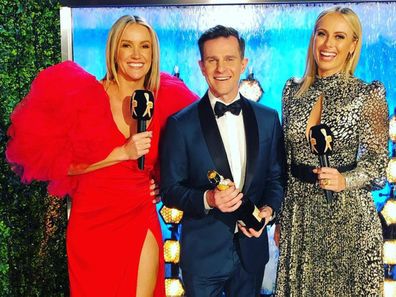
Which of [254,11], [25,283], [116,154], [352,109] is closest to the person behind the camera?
[352,109]

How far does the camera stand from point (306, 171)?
2.45 metres

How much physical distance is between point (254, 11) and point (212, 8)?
0.26m

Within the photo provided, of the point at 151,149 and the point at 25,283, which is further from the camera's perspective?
the point at 25,283

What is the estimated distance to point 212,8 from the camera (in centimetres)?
321

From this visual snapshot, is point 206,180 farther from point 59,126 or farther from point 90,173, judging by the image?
point 59,126

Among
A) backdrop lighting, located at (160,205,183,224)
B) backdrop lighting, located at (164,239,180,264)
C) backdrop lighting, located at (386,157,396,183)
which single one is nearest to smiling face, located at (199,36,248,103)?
backdrop lighting, located at (160,205,183,224)

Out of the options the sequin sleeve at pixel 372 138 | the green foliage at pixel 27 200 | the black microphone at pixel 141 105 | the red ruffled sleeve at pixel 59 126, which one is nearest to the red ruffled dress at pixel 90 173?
the red ruffled sleeve at pixel 59 126

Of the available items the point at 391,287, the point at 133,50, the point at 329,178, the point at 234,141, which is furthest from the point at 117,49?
the point at 391,287

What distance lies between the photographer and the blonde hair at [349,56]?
2.43 meters

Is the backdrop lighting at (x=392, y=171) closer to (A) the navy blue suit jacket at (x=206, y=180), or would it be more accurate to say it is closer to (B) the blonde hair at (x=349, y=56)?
(B) the blonde hair at (x=349, y=56)

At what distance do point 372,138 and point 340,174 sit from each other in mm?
242

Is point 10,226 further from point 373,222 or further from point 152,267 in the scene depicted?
point 373,222

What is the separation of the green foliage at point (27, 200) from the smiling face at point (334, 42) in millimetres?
1668

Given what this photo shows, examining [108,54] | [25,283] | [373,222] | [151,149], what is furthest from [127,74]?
[25,283]
